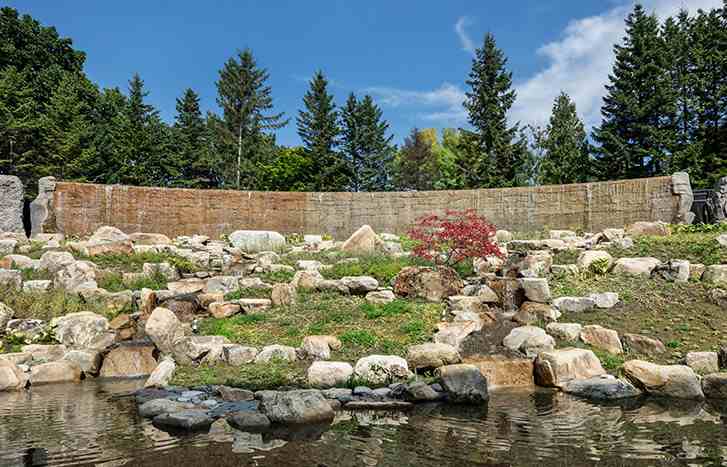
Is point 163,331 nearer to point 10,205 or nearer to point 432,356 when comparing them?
point 432,356

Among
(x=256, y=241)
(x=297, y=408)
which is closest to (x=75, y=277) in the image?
(x=256, y=241)

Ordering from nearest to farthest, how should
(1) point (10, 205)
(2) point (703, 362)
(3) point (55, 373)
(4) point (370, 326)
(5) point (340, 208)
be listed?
(2) point (703, 362) → (3) point (55, 373) → (4) point (370, 326) → (1) point (10, 205) → (5) point (340, 208)

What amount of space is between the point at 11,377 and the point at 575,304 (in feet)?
28.0

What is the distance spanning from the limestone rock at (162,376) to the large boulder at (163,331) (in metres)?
0.94

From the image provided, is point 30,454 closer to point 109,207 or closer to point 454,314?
point 454,314

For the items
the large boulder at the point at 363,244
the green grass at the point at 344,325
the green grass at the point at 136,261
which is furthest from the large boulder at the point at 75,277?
the large boulder at the point at 363,244

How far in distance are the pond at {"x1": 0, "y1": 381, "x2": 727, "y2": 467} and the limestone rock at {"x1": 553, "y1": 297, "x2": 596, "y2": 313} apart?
9.34ft

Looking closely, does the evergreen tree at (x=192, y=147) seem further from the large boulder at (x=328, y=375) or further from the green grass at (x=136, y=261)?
the large boulder at (x=328, y=375)

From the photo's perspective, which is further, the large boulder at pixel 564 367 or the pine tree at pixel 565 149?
the pine tree at pixel 565 149

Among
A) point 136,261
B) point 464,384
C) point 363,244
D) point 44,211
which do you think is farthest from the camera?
point 44,211

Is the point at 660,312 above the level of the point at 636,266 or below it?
below

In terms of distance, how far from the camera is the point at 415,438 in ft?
14.3

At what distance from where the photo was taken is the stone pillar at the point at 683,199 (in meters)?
15.0

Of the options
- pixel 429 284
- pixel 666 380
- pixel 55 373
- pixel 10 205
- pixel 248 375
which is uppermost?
pixel 10 205
